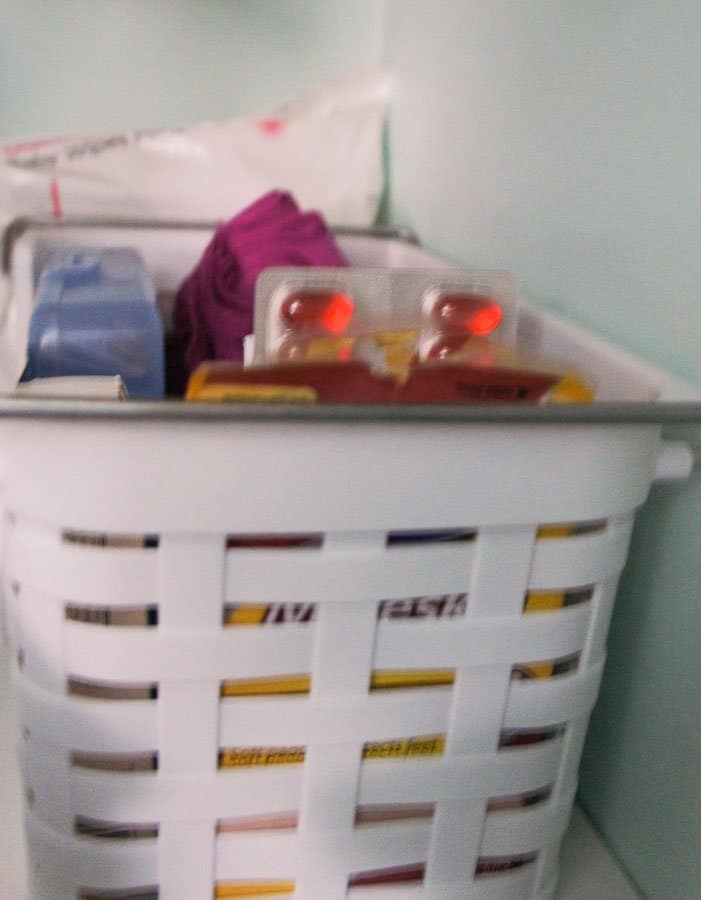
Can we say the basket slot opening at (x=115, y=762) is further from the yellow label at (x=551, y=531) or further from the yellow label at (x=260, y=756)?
the yellow label at (x=551, y=531)

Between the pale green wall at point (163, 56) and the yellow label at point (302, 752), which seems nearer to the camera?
the yellow label at point (302, 752)

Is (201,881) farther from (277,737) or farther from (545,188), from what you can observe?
(545,188)

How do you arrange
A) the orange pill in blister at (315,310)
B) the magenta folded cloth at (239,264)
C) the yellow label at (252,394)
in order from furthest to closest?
1. the magenta folded cloth at (239,264)
2. the orange pill in blister at (315,310)
3. the yellow label at (252,394)

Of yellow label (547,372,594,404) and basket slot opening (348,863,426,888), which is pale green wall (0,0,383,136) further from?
basket slot opening (348,863,426,888)

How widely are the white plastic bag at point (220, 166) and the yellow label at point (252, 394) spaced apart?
22.8 inches

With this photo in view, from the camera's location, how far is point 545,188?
2.06 feet


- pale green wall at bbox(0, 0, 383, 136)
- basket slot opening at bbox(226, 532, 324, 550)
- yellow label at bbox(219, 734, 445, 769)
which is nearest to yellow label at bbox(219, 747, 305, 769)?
yellow label at bbox(219, 734, 445, 769)

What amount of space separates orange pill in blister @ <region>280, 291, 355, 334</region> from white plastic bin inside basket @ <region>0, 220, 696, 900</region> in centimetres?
12

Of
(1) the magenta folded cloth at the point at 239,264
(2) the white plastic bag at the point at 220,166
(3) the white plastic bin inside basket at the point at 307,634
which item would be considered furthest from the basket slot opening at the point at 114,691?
(2) the white plastic bag at the point at 220,166

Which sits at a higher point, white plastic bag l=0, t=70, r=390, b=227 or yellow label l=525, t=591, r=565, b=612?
white plastic bag l=0, t=70, r=390, b=227

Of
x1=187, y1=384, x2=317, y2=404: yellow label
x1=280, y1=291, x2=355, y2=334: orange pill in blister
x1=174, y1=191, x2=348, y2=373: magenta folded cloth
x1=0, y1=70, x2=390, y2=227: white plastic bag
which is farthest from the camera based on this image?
x1=0, y1=70, x2=390, y2=227: white plastic bag

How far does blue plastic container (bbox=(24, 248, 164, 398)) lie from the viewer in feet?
1.72

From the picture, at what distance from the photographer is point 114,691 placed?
0.40 metres

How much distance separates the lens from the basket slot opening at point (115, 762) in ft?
1.34
